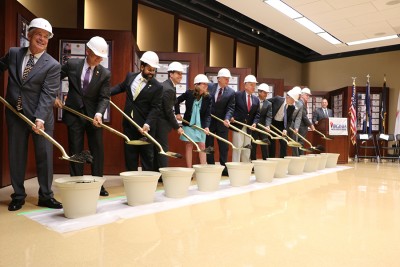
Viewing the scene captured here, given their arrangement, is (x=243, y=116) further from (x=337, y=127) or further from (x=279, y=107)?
(x=337, y=127)

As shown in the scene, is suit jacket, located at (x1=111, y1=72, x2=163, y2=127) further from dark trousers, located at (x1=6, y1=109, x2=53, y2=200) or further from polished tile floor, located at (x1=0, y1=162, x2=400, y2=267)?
polished tile floor, located at (x1=0, y1=162, x2=400, y2=267)

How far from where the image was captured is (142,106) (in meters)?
4.08

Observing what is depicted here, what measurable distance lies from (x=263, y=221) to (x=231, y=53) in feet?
29.9

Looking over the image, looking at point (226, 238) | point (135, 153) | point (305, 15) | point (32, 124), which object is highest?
point (305, 15)

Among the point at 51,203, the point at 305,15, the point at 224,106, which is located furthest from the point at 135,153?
the point at 305,15

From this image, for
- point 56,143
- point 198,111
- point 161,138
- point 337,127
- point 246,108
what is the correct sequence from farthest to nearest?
point 337,127 → point 246,108 → point 198,111 → point 161,138 → point 56,143

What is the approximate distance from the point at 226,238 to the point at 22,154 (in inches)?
80.8

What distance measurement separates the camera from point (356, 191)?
4668 millimetres

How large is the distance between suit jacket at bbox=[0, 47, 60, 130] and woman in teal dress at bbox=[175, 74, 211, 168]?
7.68ft


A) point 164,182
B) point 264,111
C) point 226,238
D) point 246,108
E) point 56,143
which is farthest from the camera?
point 264,111

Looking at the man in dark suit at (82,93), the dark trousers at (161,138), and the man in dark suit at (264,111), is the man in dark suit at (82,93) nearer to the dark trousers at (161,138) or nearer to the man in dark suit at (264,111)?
the dark trousers at (161,138)

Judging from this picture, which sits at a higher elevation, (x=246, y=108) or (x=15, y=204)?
(x=246, y=108)

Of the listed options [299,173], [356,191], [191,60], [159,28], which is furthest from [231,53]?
[356,191]

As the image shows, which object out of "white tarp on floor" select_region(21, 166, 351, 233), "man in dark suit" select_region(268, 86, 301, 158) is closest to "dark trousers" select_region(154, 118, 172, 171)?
"white tarp on floor" select_region(21, 166, 351, 233)
